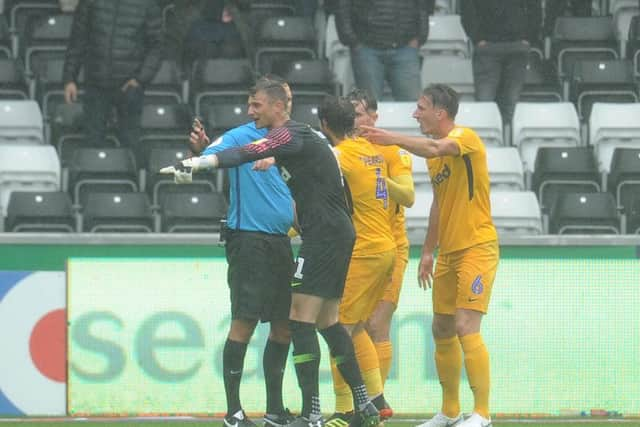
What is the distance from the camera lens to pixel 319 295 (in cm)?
986

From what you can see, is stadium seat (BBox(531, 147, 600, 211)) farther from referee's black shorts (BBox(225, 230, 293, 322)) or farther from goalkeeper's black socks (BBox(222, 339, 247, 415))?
goalkeeper's black socks (BBox(222, 339, 247, 415))

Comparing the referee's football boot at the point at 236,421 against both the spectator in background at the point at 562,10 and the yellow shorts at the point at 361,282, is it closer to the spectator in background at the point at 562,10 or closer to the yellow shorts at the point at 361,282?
the yellow shorts at the point at 361,282

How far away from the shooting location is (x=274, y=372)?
1038 cm

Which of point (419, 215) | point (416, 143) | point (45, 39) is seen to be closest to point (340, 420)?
point (416, 143)

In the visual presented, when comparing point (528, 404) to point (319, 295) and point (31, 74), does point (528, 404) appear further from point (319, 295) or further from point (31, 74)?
point (31, 74)

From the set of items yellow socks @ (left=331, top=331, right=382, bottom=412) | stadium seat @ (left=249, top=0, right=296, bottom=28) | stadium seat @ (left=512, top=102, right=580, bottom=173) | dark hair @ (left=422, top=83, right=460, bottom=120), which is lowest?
yellow socks @ (left=331, top=331, right=382, bottom=412)

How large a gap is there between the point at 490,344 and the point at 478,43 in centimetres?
419

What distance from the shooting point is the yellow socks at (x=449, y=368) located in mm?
10648

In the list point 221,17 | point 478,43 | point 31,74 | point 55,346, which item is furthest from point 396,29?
point 55,346

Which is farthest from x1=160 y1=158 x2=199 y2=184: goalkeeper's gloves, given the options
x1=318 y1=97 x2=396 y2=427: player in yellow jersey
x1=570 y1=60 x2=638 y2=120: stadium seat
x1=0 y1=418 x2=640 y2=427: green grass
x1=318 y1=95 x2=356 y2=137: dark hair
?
x1=570 y1=60 x2=638 y2=120: stadium seat

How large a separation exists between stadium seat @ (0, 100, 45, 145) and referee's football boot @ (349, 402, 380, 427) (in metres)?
6.39

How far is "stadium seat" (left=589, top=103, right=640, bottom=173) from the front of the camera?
600 inches

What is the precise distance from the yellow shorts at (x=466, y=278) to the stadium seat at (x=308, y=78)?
16.8 feet

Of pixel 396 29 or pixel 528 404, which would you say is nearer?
pixel 528 404
